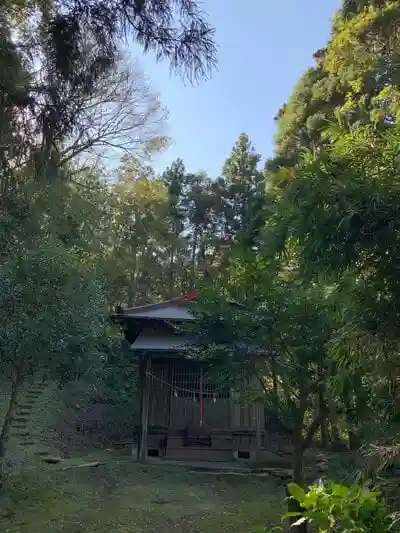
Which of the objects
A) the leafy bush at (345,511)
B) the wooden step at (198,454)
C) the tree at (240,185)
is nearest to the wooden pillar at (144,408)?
the wooden step at (198,454)

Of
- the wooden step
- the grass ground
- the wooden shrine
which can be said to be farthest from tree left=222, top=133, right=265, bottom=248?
the grass ground

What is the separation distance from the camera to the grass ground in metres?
5.48

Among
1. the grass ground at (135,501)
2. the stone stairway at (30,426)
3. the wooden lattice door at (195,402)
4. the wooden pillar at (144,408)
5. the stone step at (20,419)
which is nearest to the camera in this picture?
the grass ground at (135,501)

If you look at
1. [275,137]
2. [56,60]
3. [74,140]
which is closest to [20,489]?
[74,140]

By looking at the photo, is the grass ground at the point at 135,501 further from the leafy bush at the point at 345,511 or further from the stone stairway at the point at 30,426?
the leafy bush at the point at 345,511

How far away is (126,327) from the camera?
9586 mm

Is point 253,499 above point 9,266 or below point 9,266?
below

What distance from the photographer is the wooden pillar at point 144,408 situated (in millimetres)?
8594

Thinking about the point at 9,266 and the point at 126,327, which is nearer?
the point at 9,266

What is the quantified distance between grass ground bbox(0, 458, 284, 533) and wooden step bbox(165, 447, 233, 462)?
0.65 metres

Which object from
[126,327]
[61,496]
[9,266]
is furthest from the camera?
[126,327]

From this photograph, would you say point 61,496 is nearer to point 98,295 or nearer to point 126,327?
point 98,295

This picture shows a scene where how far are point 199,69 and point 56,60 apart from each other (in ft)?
2.97

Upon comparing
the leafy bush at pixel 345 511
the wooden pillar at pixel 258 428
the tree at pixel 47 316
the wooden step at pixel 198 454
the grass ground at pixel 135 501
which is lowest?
the grass ground at pixel 135 501
